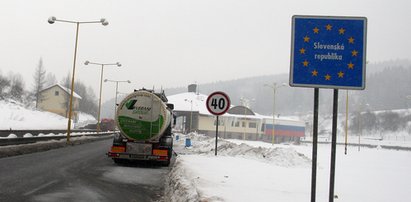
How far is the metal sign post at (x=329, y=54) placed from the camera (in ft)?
17.4

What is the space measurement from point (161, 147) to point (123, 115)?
1.99m

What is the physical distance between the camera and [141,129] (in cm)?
1546

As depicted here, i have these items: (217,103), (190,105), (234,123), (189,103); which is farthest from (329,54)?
(234,123)

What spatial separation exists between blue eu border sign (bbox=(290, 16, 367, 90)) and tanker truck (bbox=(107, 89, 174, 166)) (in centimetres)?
1065

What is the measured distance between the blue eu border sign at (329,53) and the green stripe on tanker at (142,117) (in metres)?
10.6

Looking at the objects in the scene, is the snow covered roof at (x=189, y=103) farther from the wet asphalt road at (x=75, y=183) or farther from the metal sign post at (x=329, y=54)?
the metal sign post at (x=329, y=54)

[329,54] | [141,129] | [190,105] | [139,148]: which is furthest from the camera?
[190,105]

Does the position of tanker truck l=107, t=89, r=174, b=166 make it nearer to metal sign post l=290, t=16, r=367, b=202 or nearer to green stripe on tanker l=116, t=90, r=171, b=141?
green stripe on tanker l=116, t=90, r=171, b=141

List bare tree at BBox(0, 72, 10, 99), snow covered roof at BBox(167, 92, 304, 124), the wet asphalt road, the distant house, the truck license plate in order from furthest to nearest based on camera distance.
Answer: the distant house
snow covered roof at BBox(167, 92, 304, 124)
bare tree at BBox(0, 72, 10, 99)
the truck license plate
the wet asphalt road

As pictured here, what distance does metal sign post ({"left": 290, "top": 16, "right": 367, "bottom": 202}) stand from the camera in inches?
209

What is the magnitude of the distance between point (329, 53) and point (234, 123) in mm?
92786

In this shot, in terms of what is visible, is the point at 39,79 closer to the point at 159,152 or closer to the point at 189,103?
the point at 189,103

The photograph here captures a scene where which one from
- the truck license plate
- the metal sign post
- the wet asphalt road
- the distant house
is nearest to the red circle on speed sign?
the wet asphalt road

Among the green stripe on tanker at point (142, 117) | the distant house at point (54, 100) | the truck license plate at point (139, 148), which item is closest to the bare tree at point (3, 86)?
the distant house at point (54, 100)
